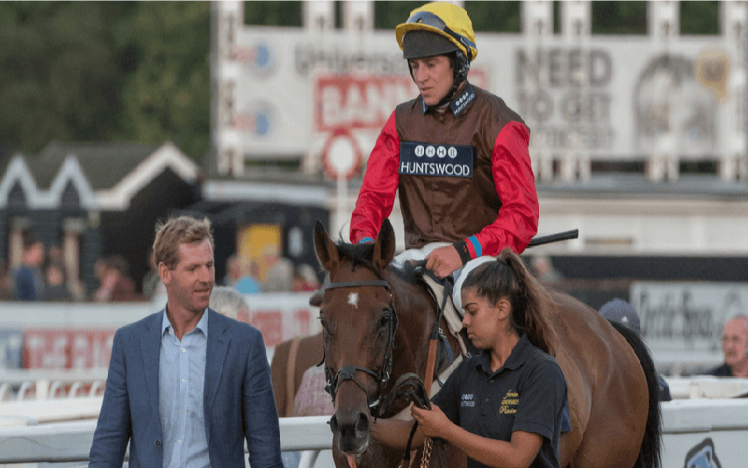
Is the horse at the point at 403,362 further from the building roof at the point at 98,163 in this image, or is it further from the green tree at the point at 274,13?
the green tree at the point at 274,13

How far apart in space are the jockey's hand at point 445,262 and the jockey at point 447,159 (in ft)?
0.39

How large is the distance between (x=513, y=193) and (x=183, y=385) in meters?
1.54

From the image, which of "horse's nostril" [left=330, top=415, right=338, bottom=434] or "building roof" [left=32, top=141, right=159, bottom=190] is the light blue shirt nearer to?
"horse's nostril" [left=330, top=415, right=338, bottom=434]

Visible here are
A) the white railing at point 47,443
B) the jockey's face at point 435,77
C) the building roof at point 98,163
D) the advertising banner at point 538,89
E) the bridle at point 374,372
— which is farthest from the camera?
the building roof at point 98,163

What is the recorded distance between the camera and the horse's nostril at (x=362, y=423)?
316cm

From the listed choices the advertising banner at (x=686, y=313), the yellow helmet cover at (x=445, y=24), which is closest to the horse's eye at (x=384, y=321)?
the yellow helmet cover at (x=445, y=24)

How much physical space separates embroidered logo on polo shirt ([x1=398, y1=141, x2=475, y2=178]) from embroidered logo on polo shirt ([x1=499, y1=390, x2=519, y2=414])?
1.23 m

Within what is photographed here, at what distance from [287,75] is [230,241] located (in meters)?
4.04

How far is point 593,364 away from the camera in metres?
4.34

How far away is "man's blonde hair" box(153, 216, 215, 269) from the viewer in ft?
10.5

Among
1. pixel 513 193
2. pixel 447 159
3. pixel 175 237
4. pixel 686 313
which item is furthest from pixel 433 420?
pixel 686 313

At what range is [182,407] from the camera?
3.19m

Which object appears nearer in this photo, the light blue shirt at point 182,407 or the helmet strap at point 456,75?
the light blue shirt at point 182,407

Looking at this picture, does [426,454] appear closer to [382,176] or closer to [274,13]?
[382,176]
